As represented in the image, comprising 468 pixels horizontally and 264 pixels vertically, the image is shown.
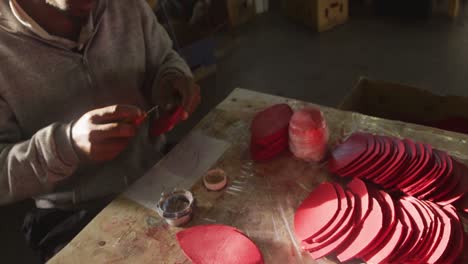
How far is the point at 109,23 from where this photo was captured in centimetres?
123

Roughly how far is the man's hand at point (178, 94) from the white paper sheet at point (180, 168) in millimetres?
97

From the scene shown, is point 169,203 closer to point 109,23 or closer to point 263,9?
point 109,23

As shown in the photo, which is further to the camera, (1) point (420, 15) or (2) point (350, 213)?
(1) point (420, 15)

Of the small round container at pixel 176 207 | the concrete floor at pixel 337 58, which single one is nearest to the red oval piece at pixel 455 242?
the small round container at pixel 176 207

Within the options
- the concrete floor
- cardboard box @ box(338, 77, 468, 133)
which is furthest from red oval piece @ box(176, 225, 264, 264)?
the concrete floor

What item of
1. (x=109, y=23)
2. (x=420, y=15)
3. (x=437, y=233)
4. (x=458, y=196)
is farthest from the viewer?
(x=420, y=15)

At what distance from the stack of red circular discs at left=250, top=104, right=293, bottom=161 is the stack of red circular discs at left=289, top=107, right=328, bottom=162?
0.04 meters

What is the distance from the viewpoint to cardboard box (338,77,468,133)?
1489mm

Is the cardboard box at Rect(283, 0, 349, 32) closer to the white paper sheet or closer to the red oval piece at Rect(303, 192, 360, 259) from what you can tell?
the white paper sheet

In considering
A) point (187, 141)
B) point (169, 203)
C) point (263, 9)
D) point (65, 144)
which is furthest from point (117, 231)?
point (263, 9)

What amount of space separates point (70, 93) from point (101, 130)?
0.29 m

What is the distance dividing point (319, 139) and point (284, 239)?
0.31 metres

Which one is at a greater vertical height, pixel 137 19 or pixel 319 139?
pixel 137 19

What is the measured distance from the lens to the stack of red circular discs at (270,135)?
117 cm
